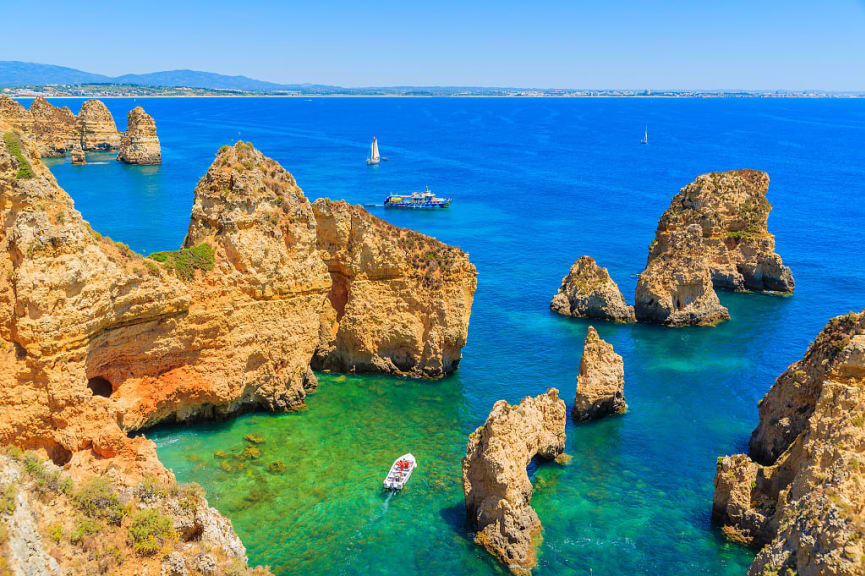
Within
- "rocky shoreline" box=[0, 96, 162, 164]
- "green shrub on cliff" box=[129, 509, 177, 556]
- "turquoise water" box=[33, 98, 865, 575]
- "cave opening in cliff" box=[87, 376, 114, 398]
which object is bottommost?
"turquoise water" box=[33, 98, 865, 575]

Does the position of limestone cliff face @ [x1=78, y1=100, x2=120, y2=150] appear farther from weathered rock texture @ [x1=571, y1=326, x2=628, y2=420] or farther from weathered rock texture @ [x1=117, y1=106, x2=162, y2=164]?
weathered rock texture @ [x1=571, y1=326, x2=628, y2=420]

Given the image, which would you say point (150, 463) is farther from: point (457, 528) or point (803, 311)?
point (803, 311)

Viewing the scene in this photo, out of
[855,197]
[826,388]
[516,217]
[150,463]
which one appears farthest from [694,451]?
[855,197]

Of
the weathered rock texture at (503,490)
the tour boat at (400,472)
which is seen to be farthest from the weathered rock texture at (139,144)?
the weathered rock texture at (503,490)

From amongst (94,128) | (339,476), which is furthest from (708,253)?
(94,128)

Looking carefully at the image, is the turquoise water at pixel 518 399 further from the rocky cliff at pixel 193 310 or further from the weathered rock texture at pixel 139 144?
the weathered rock texture at pixel 139 144

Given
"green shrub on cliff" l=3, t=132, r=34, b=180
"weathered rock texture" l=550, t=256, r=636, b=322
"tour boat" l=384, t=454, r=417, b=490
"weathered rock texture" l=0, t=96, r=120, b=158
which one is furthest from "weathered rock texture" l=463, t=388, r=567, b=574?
"weathered rock texture" l=0, t=96, r=120, b=158
